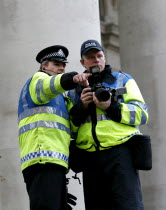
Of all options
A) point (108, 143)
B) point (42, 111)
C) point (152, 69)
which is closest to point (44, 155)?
point (42, 111)

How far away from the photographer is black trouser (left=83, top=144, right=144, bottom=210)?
5.78 m

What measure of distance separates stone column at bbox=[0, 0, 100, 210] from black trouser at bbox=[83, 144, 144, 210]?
7.05 ft

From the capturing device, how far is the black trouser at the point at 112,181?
578 cm

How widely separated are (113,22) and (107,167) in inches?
515

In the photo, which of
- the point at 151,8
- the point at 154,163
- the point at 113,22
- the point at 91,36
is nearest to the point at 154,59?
the point at 151,8

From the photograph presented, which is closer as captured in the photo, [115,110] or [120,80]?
[115,110]

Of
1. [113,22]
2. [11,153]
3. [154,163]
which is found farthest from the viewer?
[113,22]

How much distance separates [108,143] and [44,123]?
0.56 meters

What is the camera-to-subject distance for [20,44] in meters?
8.15

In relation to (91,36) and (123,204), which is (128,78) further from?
(91,36)

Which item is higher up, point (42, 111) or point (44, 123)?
point (42, 111)

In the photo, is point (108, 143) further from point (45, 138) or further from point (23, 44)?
point (23, 44)

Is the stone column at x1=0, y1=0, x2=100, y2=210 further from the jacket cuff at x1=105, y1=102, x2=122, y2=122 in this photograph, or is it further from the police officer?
the jacket cuff at x1=105, y1=102, x2=122, y2=122

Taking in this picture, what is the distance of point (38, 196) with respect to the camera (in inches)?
228
